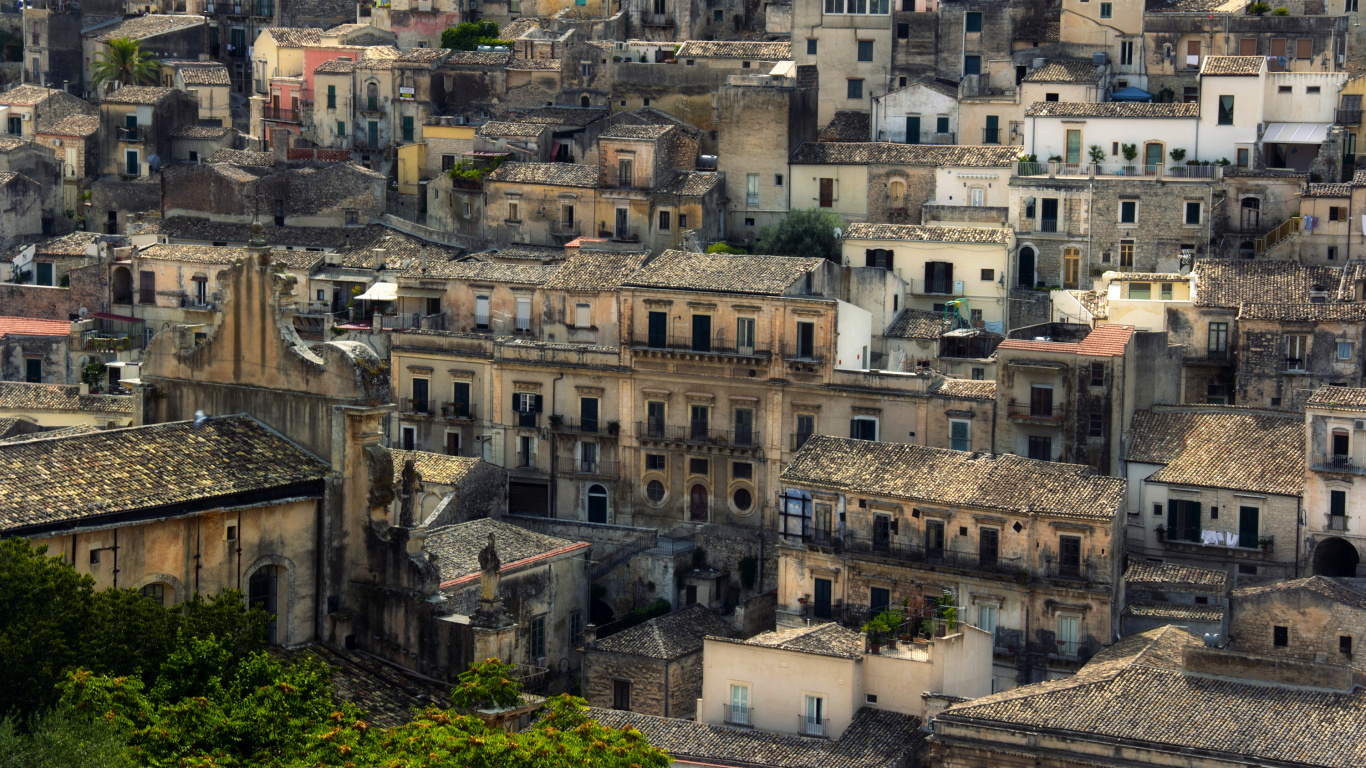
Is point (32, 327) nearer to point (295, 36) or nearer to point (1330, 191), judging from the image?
point (295, 36)

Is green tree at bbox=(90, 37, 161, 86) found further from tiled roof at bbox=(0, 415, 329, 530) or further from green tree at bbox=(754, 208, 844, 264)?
tiled roof at bbox=(0, 415, 329, 530)

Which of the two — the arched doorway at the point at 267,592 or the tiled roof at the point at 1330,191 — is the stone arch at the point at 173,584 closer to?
the arched doorway at the point at 267,592

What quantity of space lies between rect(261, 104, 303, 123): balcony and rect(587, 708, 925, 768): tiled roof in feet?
149

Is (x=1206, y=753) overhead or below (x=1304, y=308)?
below

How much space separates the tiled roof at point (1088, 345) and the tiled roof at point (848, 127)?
20.0 meters

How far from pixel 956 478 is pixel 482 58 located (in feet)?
126

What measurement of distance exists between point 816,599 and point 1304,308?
1707cm

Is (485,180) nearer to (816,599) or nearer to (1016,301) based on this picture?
(1016,301)

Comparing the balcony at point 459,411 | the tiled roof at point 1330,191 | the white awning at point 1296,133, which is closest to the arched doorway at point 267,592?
the balcony at point 459,411

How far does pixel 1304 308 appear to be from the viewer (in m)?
65.5

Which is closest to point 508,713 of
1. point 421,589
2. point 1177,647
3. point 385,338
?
point 421,589

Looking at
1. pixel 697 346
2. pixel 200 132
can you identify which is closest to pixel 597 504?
pixel 697 346

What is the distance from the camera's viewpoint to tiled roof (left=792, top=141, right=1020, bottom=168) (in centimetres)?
7506

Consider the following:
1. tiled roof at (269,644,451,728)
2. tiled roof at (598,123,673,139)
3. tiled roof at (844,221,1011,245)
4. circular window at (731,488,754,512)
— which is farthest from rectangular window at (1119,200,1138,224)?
tiled roof at (269,644,451,728)
